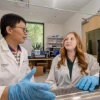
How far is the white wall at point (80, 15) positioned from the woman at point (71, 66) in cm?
158

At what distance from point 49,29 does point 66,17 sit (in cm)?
79

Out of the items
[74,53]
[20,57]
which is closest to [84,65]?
[74,53]

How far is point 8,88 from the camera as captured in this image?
0.40 metres

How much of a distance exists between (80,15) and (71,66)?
2054mm

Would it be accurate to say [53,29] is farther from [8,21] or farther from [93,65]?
[8,21]

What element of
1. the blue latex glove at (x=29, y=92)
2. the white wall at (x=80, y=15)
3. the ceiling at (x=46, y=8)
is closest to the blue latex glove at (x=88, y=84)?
the blue latex glove at (x=29, y=92)

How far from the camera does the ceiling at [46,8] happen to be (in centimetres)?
257

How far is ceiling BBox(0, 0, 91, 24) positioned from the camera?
2.57 m

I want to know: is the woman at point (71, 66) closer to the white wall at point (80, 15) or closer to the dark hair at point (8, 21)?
the dark hair at point (8, 21)

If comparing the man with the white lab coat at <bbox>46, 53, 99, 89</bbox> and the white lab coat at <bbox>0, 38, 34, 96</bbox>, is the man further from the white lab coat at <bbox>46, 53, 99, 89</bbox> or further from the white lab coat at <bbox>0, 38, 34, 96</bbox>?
the white lab coat at <bbox>46, 53, 99, 89</bbox>

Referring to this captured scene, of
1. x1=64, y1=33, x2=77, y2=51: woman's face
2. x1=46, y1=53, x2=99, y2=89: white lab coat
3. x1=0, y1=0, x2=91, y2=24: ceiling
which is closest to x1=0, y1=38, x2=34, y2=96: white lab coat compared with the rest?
x1=46, y1=53, x2=99, y2=89: white lab coat

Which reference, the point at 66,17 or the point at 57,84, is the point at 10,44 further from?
the point at 66,17

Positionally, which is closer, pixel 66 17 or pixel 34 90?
pixel 34 90

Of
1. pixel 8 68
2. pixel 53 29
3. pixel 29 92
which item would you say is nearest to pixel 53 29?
pixel 53 29
